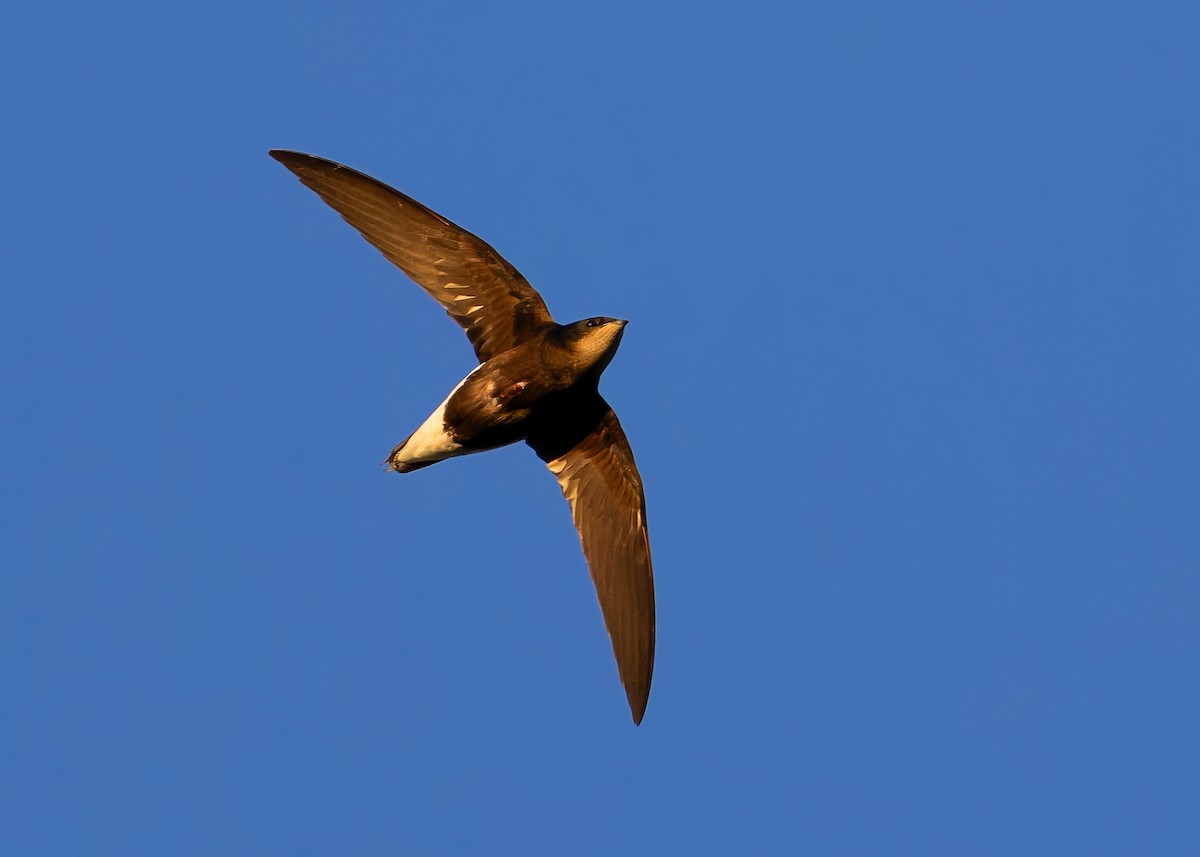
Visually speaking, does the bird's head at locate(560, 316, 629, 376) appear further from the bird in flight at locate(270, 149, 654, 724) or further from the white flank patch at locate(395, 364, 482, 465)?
the white flank patch at locate(395, 364, 482, 465)

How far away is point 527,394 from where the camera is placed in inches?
499

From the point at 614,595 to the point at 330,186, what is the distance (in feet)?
11.9

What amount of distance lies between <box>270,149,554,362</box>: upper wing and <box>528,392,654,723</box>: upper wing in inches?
32.3

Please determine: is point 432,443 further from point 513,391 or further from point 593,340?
point 593,340

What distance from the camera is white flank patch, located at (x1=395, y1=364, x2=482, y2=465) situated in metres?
12.9

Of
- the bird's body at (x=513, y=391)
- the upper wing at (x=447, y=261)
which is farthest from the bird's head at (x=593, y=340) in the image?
the upper wing at (x=447, y=261)

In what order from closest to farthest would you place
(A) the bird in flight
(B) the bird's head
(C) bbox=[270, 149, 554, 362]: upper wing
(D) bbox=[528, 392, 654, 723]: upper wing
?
(B) the bird's head < (A) the bird in flight < (C) bbox=[270, 149, 554, 362]: upper wing < (D) bbox=[528, 392, 654, 723]: upper wing

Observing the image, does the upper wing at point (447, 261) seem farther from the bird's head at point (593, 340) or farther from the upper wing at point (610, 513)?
the upper wing at point (610, 513)

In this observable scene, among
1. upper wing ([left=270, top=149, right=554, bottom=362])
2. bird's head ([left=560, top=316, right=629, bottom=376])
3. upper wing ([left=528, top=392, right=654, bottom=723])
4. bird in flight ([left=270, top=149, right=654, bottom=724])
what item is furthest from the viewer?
upper wing ([left=528, top=392, right=654, bottom=723])

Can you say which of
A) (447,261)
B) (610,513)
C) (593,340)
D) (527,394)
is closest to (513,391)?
(527,394)

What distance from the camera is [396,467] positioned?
43.1 feet

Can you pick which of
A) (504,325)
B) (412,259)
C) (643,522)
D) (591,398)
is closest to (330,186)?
(412,259)

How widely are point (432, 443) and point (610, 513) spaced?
1.50 metres

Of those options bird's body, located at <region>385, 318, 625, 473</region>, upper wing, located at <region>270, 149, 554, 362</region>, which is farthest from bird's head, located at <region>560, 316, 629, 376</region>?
upper wing, located at <region>270, 149, 554, 362</region>
